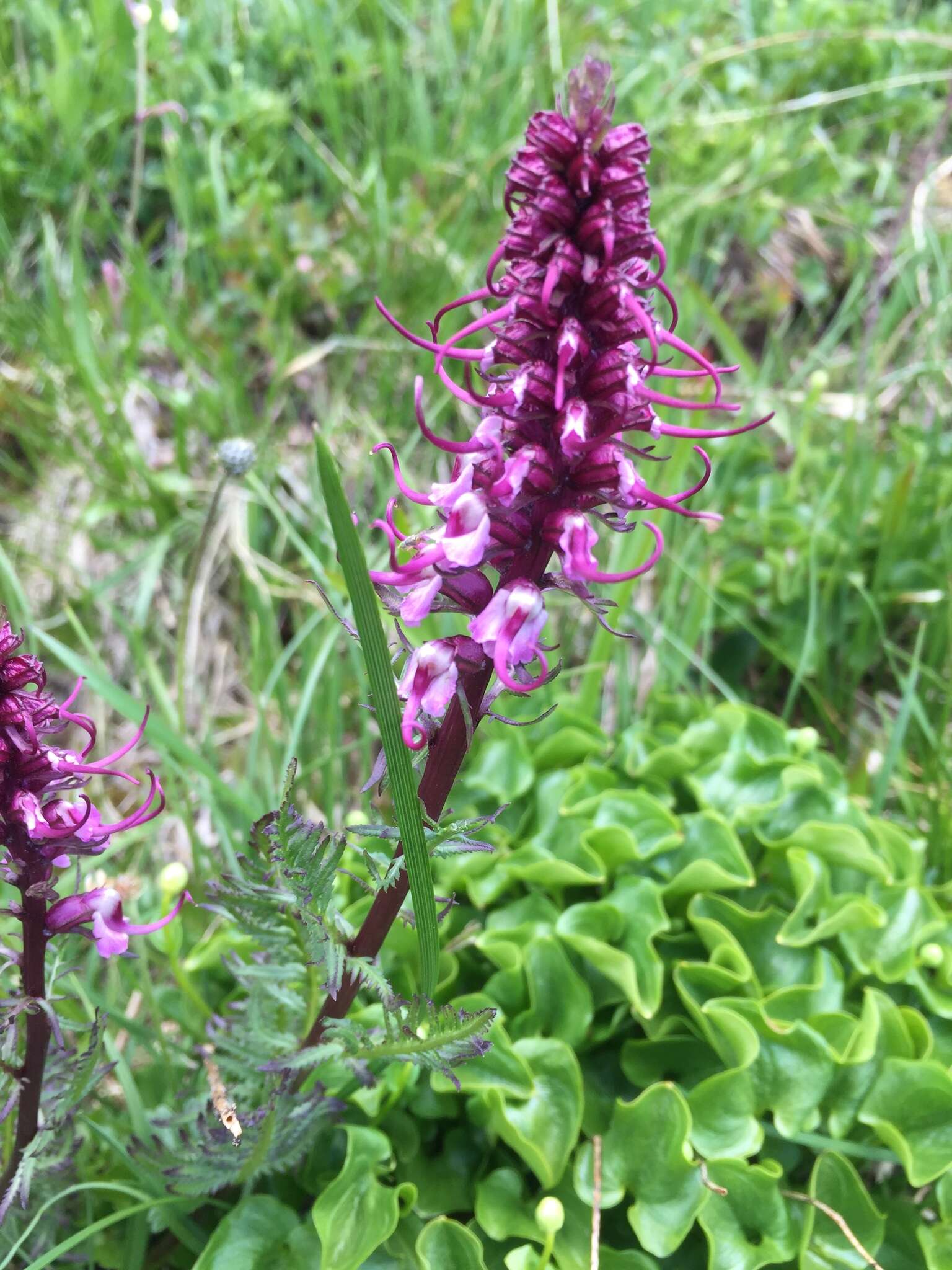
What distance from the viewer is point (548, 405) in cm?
94

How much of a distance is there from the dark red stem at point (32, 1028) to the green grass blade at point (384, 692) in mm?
435

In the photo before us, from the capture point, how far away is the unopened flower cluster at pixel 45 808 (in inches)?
40.9

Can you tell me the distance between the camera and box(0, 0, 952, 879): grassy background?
2.52m

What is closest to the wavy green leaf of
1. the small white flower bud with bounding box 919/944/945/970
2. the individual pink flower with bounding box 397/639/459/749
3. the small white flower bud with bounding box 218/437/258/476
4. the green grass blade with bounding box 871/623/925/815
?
the individual pink flower with bounding box 397/639/459/749

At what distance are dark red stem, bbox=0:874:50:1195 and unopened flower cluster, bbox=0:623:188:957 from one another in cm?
2

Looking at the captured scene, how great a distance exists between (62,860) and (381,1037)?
1.43ft

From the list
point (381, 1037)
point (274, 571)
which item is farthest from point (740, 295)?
point (381, 1037)

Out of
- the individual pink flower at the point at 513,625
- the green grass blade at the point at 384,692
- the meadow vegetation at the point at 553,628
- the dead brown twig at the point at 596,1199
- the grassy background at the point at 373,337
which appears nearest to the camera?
the green grass blade at the point at 384,692

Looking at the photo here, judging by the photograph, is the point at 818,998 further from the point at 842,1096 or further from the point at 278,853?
the point at 278,853

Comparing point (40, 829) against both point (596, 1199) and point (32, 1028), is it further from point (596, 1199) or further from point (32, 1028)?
point (596, 1199)

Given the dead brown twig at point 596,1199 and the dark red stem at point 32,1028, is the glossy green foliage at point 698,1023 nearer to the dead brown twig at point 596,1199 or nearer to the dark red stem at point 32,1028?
the dead brown twig at point 596,1199

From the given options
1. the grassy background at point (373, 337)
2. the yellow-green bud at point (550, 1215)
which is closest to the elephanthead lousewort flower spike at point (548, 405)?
the yellow-green bud at point (550, 1215)

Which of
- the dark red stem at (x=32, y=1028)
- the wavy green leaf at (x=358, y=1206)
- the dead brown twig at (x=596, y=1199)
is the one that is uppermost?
the dark red stem at (x=32, y=1028)

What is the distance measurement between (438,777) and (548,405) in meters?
0.41
